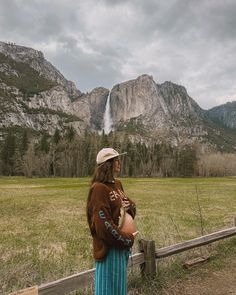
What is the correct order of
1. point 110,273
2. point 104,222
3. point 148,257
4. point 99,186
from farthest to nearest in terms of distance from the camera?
1. point 148,257
2. point 110,273
3. point 99,186
4. point 104,222

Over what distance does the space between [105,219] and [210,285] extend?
482 cm

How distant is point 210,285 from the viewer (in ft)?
25.6

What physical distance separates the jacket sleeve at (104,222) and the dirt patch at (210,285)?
11.8ft

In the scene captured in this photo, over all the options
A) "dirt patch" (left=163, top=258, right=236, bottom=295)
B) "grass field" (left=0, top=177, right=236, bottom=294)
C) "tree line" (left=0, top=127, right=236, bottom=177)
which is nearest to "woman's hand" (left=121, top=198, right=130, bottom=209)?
"grass field" (left=0, top=177, right=236, bottom=294)

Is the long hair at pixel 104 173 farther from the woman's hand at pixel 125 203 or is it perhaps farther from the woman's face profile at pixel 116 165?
the woman's hand at pixel 125 203

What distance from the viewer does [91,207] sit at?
433 centimetres

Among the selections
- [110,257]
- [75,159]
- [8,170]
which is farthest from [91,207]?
[8,170]

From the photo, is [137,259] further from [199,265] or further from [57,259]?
[57,259]

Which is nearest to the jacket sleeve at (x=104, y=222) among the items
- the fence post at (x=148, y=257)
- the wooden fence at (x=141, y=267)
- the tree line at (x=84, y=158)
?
the wooden fence at (x=141, y=267)

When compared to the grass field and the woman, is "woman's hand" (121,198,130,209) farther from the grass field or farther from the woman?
the grass field

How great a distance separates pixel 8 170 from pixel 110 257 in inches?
4016

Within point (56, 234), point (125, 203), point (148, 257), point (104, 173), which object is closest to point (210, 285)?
point (148, 257)

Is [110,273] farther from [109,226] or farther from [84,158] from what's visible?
[84,158]

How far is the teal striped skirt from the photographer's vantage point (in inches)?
172
